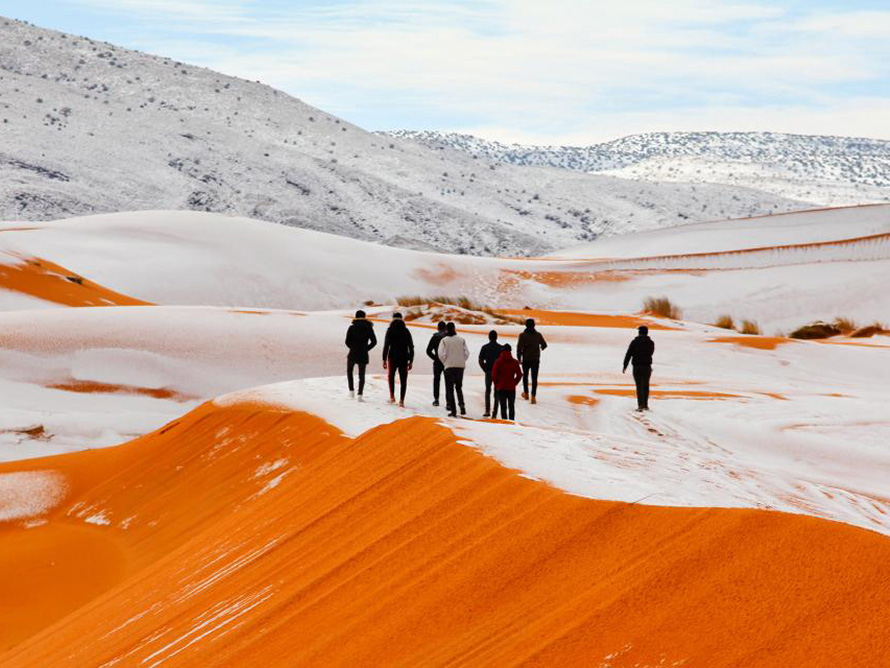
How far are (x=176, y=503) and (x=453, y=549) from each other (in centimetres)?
672

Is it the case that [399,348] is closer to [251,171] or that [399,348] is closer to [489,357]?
[489,357]

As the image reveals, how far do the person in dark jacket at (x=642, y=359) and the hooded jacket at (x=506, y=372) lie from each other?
2453 millimetres

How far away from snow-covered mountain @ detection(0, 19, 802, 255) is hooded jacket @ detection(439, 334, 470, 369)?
5142cm

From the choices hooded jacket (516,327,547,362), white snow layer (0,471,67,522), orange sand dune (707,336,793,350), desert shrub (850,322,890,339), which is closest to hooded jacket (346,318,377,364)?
hooded jacket (516,327,547,362)

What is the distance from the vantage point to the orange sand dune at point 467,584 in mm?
4750

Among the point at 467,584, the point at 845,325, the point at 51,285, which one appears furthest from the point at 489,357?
the point at 845,325

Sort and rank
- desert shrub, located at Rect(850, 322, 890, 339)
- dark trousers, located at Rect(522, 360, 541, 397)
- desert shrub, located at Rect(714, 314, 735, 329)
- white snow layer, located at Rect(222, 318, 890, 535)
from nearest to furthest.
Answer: white snow layer, located at Rect(222, 318, 890, 535)
dark trousers, located at Rect(522, 360, 541, 397)
desert shrub, located at Rect(850, 322, 890, 339)
desert shrub, located at Rect(714, 314, 735, 329)

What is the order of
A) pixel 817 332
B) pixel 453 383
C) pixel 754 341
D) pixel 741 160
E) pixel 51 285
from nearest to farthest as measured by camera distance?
pixel 453 383, pixel 754 341, pixel 51 285, pixel 817 332, pixel 741 160

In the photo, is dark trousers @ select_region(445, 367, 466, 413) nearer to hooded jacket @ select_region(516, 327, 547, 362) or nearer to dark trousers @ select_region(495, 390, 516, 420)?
dark trousers @ select_region(495, 390, 516, 420)

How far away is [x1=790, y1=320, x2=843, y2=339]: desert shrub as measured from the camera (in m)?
31.1

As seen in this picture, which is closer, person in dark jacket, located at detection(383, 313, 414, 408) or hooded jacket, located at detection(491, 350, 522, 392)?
hooded jacket, located at detection(491, 350, 522, 392)

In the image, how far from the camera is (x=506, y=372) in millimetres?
12117

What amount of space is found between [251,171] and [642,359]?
65.2 metres

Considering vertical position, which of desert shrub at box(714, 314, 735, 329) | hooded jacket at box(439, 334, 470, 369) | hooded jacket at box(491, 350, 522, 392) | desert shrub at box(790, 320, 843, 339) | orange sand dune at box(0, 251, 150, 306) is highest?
orange sand dune at box(0, 251, 150, 306)
